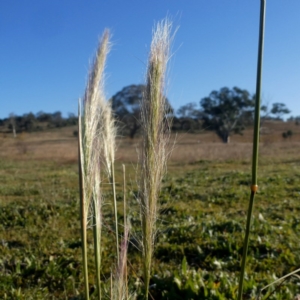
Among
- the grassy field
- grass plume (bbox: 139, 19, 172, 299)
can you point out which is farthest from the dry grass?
the grassy field

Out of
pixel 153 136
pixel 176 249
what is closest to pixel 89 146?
pixel 153 136

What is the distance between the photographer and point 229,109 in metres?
56.4

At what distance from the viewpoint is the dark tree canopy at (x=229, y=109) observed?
2165 inches

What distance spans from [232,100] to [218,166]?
43042 millimetres

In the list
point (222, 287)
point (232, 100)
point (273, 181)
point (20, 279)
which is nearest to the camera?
point (222, 287)

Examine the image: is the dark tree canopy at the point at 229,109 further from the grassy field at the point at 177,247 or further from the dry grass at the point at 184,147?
the grassy field at the point at 177,247

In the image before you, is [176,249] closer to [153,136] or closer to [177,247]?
[177,247]

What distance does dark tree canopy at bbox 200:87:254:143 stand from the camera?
5500 cm

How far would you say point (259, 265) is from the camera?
12.5 feet

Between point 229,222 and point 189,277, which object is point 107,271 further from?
point 229,222

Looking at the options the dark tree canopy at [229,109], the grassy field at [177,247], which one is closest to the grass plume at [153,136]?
the grassy field at [177,247]

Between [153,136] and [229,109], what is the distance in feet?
187

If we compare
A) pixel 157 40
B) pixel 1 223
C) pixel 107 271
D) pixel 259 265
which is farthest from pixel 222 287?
pixel 1 223

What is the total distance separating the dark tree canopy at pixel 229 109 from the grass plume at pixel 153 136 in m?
53.9
